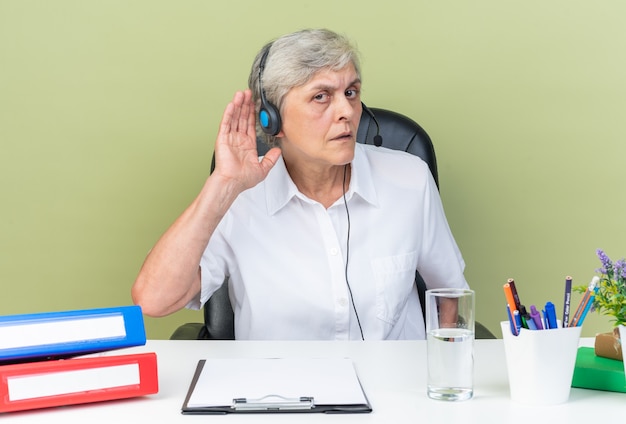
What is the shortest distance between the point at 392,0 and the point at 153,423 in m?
1.58

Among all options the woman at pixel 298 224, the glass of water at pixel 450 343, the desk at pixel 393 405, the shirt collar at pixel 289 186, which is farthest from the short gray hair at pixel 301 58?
the glass of water at pixel 450 343

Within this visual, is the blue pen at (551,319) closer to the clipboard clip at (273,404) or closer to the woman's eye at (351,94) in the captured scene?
the clipboard clip at (273,404)

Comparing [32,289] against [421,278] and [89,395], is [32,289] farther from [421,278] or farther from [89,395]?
[89,395]

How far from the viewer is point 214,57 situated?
7.54 ft

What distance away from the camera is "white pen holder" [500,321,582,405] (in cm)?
106

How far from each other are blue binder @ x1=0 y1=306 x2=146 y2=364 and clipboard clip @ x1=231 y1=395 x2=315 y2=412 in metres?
0.16

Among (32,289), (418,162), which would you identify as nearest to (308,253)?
(418,162)

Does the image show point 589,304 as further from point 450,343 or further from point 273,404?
point 273,404

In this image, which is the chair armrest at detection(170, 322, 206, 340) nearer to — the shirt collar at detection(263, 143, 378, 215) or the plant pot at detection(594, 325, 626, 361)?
the shirt collar at detection(263, 143, 378, 215)

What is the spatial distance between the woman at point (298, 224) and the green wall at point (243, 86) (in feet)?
1.75

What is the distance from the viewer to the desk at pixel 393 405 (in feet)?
3.41

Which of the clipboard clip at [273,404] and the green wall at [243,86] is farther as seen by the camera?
the green wall at [243,86]

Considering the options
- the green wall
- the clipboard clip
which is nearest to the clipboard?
the clipboard clip

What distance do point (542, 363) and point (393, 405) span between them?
8.0 inches
